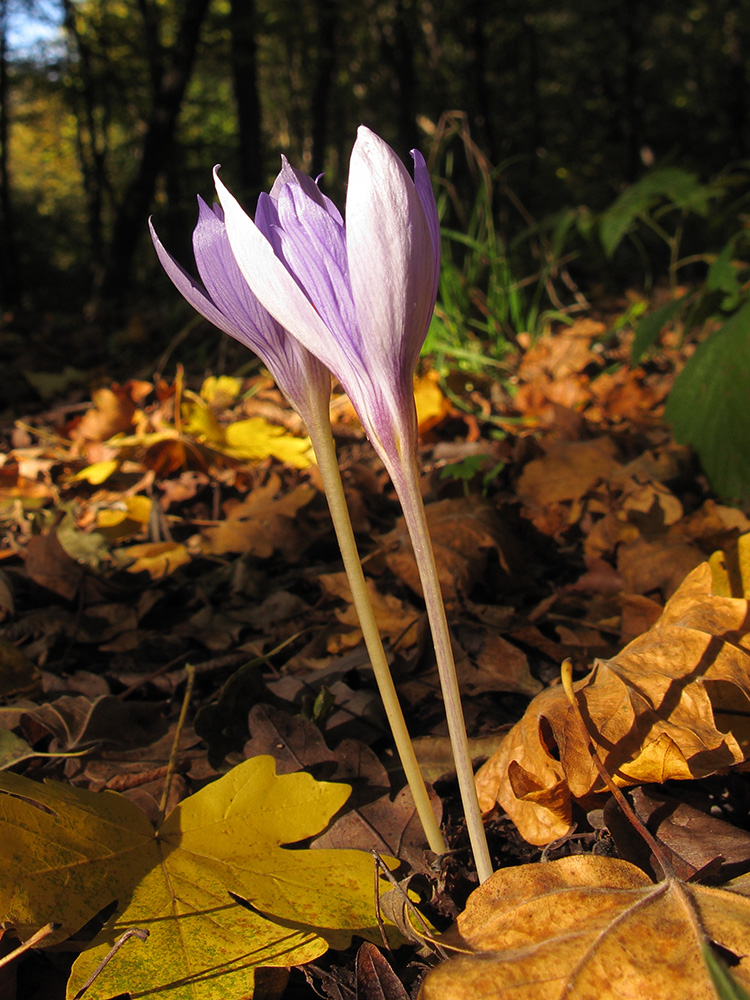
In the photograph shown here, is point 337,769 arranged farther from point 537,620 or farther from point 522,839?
point 537,620

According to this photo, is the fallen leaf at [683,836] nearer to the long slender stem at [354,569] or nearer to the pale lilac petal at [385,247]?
the long slender stem at [354,569]

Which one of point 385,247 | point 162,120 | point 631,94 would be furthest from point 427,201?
point 631,94

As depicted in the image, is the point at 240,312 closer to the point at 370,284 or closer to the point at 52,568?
the point at 370,284

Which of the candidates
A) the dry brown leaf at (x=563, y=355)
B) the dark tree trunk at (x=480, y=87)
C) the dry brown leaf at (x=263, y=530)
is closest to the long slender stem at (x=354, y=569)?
the dry brown leaf at (x=263, y=530)

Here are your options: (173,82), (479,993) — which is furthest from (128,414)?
(173,82)

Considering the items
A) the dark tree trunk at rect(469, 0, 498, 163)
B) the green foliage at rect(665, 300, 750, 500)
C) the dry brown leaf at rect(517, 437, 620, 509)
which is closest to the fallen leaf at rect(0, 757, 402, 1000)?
the dry brown leaf at rect(517, 437, 620, 509)

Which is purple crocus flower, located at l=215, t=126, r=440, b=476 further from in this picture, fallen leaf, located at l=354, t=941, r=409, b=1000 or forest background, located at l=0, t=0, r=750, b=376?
forest background, located at l=0, t=0, r=750, b=376
